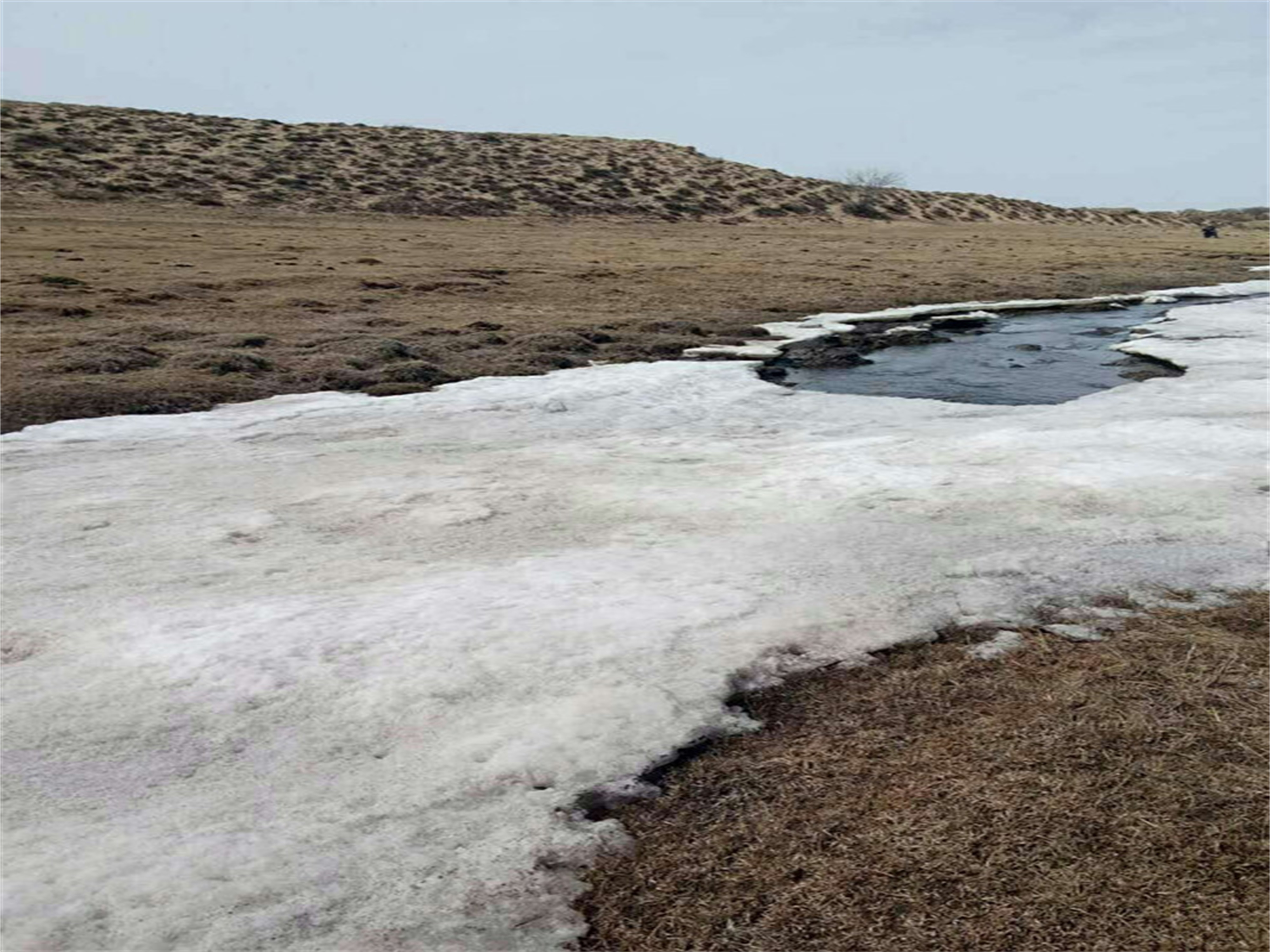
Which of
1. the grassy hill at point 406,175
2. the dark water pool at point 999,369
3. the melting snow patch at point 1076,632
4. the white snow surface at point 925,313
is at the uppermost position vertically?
the grassy hill at point 406,175

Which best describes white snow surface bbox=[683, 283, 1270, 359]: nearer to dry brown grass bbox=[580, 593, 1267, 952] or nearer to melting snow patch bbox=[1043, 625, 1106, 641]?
melting snow patch bbox=[1043, 625, 1106, 641]

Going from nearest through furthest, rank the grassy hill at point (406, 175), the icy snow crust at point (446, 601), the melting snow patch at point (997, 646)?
1. the icy snow crust at point (446, 601)
2. the melting snow patch at point (997, 646)
3. the grassy hill at point (406, 175)

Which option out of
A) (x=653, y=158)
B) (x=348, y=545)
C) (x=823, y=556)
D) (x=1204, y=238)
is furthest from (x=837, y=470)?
(x=653, y=158)

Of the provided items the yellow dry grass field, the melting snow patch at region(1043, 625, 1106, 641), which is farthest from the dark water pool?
the melting snow patch at region(1043, 625, 1106, 641)

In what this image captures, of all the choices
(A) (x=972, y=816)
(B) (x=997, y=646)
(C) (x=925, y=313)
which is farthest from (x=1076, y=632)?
(C) (x=925, y=313)

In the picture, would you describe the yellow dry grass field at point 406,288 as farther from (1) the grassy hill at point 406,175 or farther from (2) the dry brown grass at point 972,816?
(2) the dry brown grass at point 972,816

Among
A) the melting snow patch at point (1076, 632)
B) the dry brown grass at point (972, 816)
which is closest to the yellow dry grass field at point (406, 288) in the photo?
the melting snow patch at point (1076, 632)

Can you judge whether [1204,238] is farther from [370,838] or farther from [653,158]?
[370,838]

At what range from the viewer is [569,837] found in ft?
17.9

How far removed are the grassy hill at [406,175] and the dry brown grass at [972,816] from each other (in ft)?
176

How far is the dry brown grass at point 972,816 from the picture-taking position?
4.83 meters

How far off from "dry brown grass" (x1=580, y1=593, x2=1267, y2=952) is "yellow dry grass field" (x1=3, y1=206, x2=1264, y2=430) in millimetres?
11891

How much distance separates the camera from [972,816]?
18.3 ft

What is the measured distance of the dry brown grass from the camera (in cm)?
483
